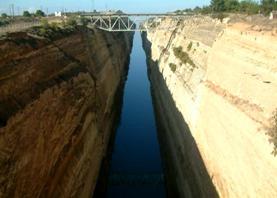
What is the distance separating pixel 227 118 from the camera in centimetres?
1675

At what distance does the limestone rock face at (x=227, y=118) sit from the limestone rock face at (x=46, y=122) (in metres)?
3.99

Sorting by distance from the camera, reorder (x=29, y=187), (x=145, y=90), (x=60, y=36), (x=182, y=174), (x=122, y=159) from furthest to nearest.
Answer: (x=145, y=90)
(x=122, y=159)
(x=60, y=36)
(x=182, y=174)
(x=29, y=187)

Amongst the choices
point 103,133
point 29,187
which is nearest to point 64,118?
point 29,187

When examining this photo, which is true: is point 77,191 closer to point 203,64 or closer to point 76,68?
point 76,68

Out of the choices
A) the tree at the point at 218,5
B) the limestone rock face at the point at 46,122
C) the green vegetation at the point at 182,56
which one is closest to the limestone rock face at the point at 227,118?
the green vegetation at the point at 182,56

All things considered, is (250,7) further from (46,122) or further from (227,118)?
(46,122)

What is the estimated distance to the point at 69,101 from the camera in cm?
1805

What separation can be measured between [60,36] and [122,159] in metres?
7.01

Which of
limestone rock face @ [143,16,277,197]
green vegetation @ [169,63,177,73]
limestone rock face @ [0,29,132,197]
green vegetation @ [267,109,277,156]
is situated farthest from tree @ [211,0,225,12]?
green vegetation @ [267,109,277,156]

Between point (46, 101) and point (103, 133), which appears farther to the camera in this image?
point (103, 133)

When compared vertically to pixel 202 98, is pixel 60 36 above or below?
above

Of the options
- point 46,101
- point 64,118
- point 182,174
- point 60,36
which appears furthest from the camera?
point 60,36

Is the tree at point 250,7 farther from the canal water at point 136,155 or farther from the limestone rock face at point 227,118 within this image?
the limestone rock face at point 227,118

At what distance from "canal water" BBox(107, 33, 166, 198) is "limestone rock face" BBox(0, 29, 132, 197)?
1.43 metres
